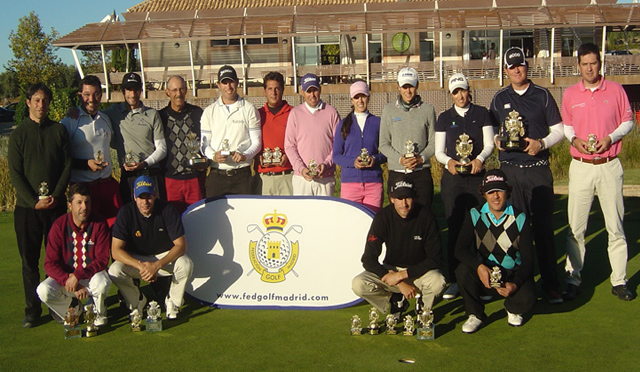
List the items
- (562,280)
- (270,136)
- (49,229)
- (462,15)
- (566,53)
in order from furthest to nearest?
1. (566,53)
2. (462,15)
3. (270,136)
4. (562,280)
5. (49,229)

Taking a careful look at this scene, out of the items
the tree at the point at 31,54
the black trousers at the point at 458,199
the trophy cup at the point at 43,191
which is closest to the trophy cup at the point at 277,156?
the black trousers at the point at 458,199

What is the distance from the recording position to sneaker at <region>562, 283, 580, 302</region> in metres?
5.34

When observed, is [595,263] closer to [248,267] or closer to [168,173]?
[248,267]

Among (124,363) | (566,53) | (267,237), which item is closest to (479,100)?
(566,53)

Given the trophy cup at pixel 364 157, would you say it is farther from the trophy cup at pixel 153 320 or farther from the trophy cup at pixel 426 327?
the trophy cup at pixel 153 320

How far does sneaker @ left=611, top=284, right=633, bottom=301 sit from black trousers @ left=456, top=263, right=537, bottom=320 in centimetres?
99

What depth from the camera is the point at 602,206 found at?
5.46 metres

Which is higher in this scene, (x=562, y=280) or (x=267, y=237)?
(x=267, y=237)

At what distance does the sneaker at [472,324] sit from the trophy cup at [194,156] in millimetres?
2734

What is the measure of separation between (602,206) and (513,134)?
42.5 inches

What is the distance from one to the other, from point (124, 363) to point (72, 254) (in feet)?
4.30

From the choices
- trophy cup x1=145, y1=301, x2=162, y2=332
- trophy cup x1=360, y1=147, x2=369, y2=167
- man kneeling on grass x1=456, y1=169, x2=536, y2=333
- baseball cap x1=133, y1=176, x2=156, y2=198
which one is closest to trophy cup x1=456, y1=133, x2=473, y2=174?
man kneeling on grass x1=456, y1=169, x2=536, y2=333

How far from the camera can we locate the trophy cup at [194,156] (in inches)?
232

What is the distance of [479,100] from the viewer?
25797 mm
